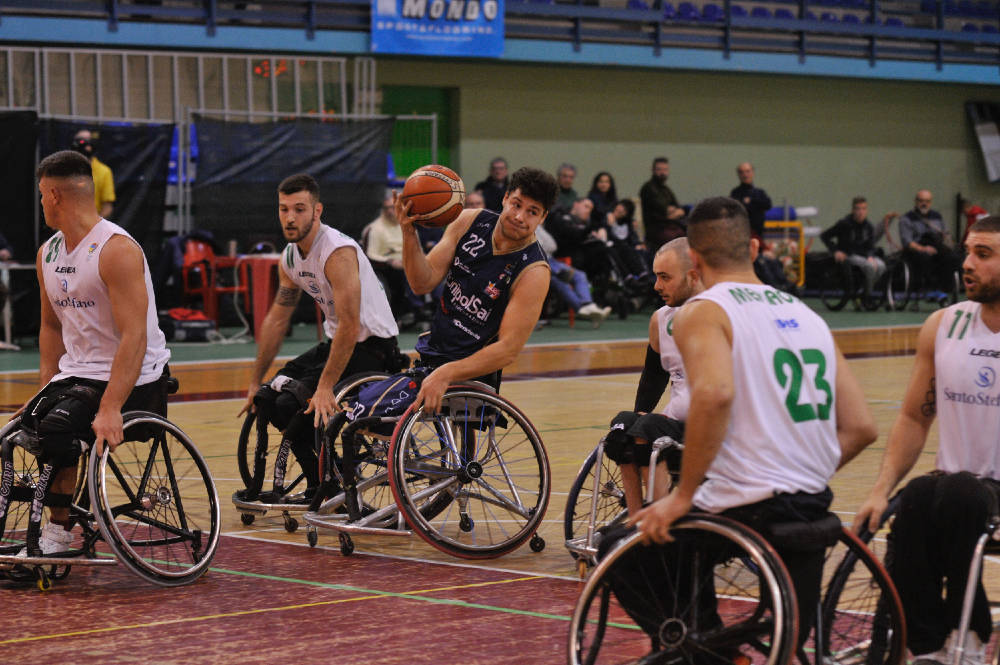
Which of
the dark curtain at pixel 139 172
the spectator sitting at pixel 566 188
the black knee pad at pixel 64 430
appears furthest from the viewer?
the spectator sitting at pixel 566 188

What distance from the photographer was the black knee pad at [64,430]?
5148mm

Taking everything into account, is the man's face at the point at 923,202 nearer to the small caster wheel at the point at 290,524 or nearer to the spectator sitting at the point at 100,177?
the spectator sitting at the point at 100,177

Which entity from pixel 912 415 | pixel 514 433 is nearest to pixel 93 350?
pixel 912 415

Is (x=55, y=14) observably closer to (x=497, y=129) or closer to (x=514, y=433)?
(x=497, y=129)

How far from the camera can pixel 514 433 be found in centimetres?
1001

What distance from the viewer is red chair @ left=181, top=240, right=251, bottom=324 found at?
49.6 ft

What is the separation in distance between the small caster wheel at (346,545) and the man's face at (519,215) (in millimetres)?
1343

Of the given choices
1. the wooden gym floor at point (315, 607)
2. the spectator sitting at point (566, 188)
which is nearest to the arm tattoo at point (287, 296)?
the wooden gym floor at point (315, 607)

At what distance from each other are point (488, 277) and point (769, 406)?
2694 millimetres

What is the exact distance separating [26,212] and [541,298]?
9537 mm

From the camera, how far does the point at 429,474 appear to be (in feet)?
18.7

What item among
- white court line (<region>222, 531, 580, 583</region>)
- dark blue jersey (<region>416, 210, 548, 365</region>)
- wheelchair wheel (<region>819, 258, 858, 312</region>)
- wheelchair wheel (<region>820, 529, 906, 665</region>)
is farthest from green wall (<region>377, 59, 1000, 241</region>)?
wheelchair wheel (<region>820, 529, 906, 665</region>)

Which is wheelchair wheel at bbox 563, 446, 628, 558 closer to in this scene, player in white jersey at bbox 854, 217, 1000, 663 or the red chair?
player in white jersey at bbox 854, 217, 1000, 663

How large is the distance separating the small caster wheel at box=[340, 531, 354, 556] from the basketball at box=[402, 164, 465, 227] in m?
1.27
